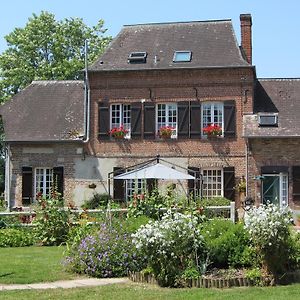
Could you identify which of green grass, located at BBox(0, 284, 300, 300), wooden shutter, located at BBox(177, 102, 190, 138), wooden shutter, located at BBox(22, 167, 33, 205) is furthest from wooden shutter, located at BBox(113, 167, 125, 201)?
green grass, located at BBox(0, 284, 300, 300)

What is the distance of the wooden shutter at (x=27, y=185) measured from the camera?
82.2 feet

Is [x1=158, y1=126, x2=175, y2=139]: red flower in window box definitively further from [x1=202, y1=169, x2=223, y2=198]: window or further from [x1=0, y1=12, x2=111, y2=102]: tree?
[x1=0, y1=12, x2=111, y2=102]: tree

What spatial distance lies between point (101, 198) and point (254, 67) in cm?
813

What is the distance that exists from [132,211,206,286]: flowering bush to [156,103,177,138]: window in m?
15.5

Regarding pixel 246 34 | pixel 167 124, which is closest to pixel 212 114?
pixel 167 124

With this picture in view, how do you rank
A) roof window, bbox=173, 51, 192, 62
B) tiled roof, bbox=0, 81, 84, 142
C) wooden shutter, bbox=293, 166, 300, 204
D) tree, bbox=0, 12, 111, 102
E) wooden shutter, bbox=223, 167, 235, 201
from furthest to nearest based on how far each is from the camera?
tree, bbox=0, 12, 111, 102
tiled roof, bbox=0, 81, 84, 142
roof window, bbox=173, 51, 192, 62
wooden shutter, bbox=223, 167, 235, 201
wooden shutter, bbox=293, 166, 300, 204

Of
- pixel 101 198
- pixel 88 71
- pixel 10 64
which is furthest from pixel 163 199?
pixel 10 64

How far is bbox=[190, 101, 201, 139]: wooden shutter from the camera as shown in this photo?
24281mm

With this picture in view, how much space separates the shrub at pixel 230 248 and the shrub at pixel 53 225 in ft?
19.0

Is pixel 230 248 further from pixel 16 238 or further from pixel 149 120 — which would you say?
pixel 149 120

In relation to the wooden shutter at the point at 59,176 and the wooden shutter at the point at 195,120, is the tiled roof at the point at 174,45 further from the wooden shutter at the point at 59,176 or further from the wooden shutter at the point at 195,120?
the wooden shutter at the point at 59,176

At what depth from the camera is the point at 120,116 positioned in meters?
25.1

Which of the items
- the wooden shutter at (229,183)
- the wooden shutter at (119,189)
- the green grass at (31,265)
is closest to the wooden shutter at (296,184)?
the wooden shutter at (229,183)

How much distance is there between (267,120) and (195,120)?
2.88 metres
